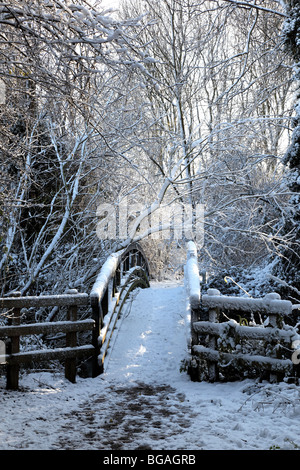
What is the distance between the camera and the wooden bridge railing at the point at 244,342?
5410mm

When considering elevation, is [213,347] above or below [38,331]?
below

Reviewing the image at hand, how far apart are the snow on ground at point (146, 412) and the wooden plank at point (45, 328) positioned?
694mm

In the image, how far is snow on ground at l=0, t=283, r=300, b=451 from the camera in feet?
13.2

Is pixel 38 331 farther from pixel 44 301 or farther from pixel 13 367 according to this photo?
pixel 13 367

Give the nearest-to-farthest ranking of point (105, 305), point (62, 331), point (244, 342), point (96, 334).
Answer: point (244, 342)
point (62, 331)
point (96, 334)
point (105, 305)

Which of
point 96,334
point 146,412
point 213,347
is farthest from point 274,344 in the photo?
point 96,334

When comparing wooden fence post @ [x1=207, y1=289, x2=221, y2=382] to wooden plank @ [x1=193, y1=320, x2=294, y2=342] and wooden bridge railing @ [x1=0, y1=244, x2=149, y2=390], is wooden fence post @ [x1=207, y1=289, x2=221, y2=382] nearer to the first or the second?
wooden plank @ [x1=193, y1=320, x2=294, y2=342]

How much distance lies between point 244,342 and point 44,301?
8.71 ft

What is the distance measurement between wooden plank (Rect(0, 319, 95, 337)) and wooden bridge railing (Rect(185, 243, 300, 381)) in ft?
5.14

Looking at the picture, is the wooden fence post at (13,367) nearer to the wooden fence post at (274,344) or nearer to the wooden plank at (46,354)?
the wooden plank at (46,354)

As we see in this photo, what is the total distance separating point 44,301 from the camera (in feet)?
19.5

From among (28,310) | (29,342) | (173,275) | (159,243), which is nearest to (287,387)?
(29,342)

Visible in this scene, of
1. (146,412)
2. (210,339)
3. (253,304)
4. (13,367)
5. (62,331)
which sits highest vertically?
(253,304)

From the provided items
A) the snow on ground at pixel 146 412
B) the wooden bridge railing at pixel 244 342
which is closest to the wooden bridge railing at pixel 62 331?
the snow on ground at pixel 146 412
